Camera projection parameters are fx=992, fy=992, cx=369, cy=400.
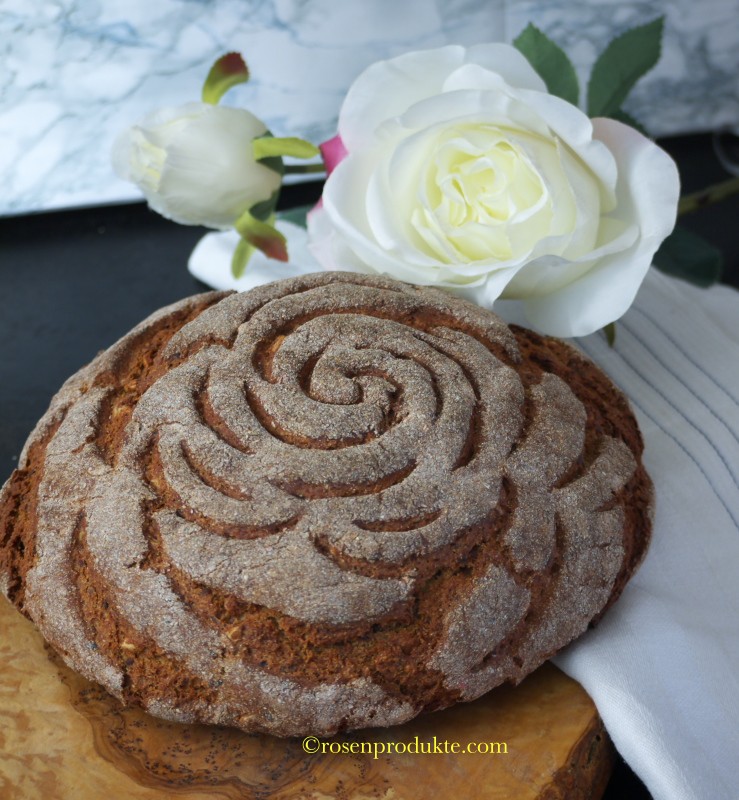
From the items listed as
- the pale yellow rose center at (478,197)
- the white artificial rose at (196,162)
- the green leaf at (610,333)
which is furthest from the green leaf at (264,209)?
the green leaf at (610,333)

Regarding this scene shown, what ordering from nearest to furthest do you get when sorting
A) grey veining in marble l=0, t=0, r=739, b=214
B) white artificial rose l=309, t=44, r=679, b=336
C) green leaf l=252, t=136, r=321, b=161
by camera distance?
1. white artificial rose l=309, t=44, r=679, b=336
2. green leaf l=252, t=136, r=321, b=161
3. grey veining in marble l=0, t=0, r=739, b=214

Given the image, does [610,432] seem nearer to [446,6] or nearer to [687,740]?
[687,740]

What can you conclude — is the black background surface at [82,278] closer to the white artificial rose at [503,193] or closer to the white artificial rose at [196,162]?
the white artificial rose at [196,162]

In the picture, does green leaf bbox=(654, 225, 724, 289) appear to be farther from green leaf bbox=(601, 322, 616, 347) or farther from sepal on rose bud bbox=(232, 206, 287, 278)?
sepal on rose bud bbox=(232, 206, 287, 278)

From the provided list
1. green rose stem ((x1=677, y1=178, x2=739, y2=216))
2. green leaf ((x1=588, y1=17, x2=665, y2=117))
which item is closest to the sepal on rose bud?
green leaf ((x1=588, y1=17, x2=665, y2=117))

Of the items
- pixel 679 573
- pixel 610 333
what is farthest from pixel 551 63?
pixel 679 573

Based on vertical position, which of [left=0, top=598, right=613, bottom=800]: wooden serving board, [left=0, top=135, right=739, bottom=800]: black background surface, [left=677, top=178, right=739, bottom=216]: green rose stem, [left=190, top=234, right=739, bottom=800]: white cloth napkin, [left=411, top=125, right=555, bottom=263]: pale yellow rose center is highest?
[left=411, top=125, right=555, bottom=263]: pale yellow rose center
